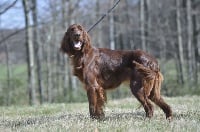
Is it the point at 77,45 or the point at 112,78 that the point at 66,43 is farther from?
the point at 112,78

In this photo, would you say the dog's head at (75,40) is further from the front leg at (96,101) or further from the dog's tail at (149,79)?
the dog's tail at (149,79)

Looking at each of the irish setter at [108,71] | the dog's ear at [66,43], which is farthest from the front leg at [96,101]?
the dog's ear at [66,43]

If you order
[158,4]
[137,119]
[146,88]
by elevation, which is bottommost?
[137,119]

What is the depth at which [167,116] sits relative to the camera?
342 inches

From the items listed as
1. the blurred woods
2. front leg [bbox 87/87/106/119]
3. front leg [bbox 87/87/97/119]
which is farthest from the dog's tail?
the blurred woods

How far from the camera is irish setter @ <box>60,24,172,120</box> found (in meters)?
8.62

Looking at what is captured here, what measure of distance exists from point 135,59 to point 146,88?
0.58 m

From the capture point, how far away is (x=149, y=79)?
8648 mm

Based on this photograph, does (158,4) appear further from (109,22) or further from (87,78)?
(87,78)

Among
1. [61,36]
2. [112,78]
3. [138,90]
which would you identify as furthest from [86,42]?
[61,36]

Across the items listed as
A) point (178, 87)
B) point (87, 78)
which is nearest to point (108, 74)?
point (87, 78)

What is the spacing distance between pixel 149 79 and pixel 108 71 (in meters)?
0.79

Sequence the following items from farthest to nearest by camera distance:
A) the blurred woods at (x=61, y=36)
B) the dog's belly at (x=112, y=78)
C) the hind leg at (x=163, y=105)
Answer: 1. the blurred woods at (x=61, y=36)
2. the dog's belly at (x=112, y=78)
3. the hind leg at (x=163, y=105)

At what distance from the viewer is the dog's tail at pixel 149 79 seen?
8562mm
